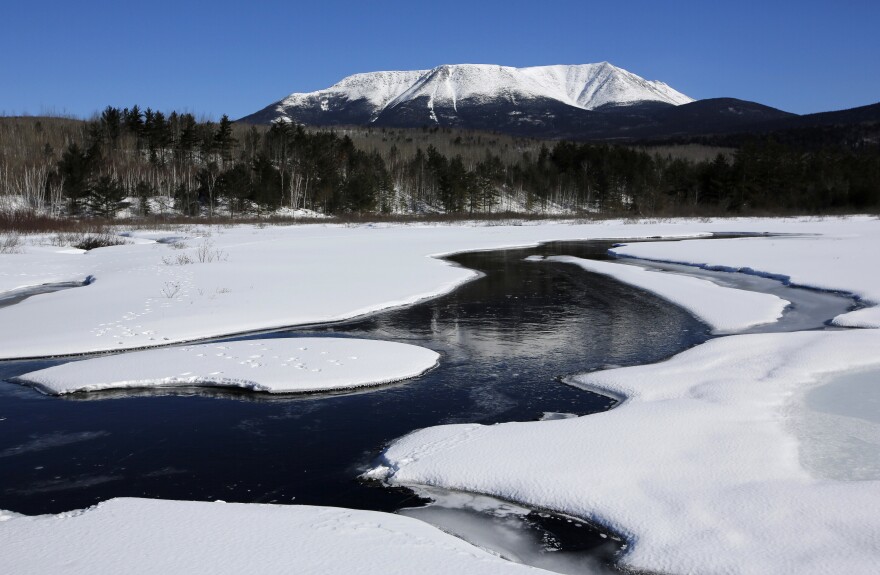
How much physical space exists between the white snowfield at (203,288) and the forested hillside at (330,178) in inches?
1445

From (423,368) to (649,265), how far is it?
1779cm

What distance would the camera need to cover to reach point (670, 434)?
756 cm

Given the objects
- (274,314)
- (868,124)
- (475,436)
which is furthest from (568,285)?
(868,124)

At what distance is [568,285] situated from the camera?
21.2 m

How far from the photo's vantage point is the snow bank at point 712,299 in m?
14.7

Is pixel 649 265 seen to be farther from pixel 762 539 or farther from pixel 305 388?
pixel 762 539

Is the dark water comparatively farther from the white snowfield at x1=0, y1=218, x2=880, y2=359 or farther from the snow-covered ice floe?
the white snowfield at x1=0, y1=218, x2=880, y2=359

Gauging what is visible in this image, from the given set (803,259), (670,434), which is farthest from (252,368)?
(803,259)

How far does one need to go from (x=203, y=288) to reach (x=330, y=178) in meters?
60.6

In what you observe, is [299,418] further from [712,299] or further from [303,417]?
[712,299]

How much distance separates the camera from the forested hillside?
6719 centimetres

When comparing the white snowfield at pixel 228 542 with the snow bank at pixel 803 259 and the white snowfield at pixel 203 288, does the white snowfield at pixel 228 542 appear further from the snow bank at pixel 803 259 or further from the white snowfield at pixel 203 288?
the snow bank at pixel 803 259

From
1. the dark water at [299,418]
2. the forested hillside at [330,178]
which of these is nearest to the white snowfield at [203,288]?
the dark water at [299,418]

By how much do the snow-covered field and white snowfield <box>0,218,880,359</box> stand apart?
0.09 metres
